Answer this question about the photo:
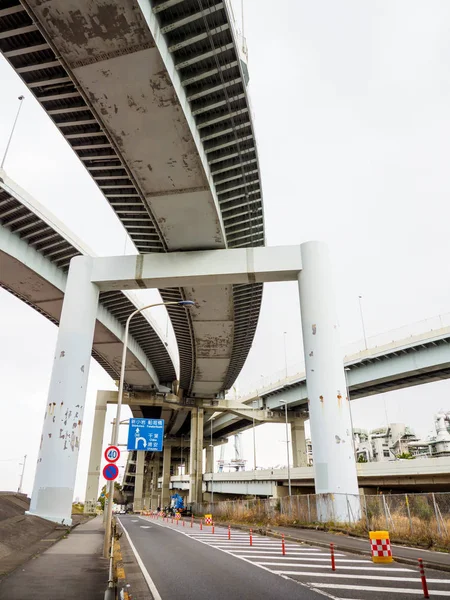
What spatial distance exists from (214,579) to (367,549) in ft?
22.8

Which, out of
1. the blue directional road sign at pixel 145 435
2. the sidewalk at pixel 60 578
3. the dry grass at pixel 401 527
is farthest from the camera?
the blue directional road sign at pixel 145 435

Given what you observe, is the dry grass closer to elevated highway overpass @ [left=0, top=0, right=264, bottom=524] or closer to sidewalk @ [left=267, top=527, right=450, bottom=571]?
sidewalk @ [left=267, top=527, right=450, bottom=571]

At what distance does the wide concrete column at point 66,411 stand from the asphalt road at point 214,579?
727 centimetres

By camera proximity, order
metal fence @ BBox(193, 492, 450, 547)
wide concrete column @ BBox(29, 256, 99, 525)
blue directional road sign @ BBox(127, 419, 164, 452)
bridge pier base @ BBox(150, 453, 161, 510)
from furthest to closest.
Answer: bridge pier base @ BBox(150, 453, 161, 510) < blue directional road sign @ BBox(127, 419, 164, 452) < wide concrete column @ BBox(29, 256, 99, 525) < metal fence @ BBox(193, 492, 450, 547)

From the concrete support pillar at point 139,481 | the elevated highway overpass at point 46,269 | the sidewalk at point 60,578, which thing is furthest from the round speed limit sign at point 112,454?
the concrete support pillar at point 139,481

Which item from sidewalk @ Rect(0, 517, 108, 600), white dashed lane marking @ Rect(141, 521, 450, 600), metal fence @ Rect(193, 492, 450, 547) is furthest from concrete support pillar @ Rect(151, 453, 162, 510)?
sidewalk @ Rect(0, 517, 108, 600)

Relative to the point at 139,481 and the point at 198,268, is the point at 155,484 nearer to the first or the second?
the point at 139,481

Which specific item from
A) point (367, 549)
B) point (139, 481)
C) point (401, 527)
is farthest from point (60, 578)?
point (139, 481)

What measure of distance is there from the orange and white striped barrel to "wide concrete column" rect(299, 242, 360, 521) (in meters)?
7.07

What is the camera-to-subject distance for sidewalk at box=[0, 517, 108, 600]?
720 centimetres

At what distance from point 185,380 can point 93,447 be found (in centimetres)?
1325

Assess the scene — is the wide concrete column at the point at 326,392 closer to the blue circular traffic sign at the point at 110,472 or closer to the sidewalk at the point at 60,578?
the blue circular traffic sign at the point at 110,472

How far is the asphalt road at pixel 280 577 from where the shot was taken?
25.6ft

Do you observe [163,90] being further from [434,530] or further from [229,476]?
[229,476]
